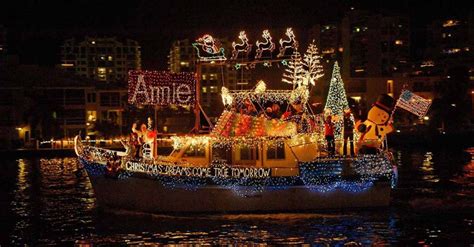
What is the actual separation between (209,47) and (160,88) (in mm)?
2024

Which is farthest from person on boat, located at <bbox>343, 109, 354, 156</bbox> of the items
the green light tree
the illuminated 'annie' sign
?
the illuminated 'annie' sign

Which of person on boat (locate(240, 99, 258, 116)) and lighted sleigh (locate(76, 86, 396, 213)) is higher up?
person on boat (locate(240, 99, 258, 116))

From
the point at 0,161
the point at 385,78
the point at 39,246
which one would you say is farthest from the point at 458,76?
the point at 39,246

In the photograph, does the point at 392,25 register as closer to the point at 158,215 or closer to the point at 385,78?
the point at 385,78

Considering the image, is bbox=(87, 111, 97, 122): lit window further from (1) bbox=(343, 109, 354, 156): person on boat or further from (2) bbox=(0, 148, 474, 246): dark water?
(1) bbox=(343, 109, 354, 156): person on boat

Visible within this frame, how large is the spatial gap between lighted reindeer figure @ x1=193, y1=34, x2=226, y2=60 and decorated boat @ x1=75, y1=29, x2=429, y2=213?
4cm

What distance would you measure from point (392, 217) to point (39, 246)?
11.3m

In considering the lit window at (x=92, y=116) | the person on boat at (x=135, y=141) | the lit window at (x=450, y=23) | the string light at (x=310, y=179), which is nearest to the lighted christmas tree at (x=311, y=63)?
the string light at (x=310, y=179)

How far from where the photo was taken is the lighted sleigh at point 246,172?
2334 centimetres

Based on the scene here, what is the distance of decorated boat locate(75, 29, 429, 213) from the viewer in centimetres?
2338

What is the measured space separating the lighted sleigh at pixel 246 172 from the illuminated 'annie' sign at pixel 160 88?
4.74 feet

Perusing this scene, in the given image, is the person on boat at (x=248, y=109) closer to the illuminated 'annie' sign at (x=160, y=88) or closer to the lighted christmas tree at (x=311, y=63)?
the illuminated 'annie' sign at (x=160, y=88)

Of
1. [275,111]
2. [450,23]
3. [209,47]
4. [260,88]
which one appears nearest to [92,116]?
[450,23]

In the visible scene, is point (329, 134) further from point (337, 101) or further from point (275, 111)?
point (275, 111)
